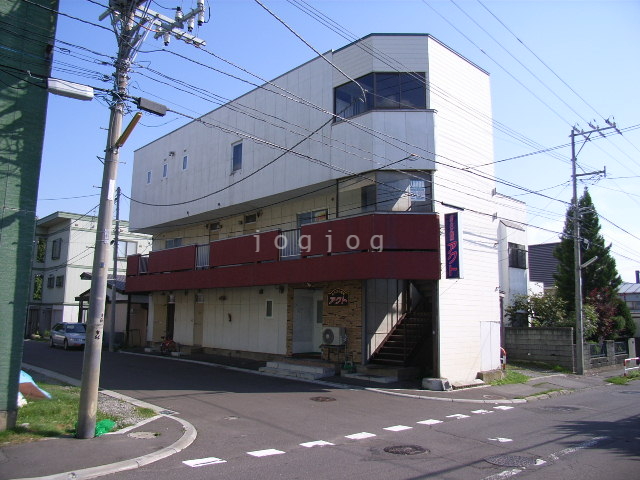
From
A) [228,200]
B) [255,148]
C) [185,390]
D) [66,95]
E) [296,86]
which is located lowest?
[185,390]

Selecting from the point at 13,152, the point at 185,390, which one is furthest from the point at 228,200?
the point at 13,152

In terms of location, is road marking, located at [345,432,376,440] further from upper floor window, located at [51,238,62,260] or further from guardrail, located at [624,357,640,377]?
upper floor window, located at [51,238,62,260]

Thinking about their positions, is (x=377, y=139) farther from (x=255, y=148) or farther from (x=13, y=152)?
(x=13, y=152)

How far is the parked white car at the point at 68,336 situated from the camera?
89.0 feet

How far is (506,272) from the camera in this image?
2842 cm

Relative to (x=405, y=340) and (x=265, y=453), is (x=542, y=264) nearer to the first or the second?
(x=405, y=340)

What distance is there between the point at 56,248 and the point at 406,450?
41.3m

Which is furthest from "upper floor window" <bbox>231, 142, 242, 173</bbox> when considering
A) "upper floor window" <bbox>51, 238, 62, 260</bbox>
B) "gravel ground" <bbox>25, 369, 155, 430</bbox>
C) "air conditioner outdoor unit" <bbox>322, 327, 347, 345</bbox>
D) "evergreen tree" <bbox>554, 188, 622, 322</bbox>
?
"upper floor window" <bbox>51, 238, 62, 260</bbox>

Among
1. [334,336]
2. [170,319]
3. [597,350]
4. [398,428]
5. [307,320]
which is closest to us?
[398,428]

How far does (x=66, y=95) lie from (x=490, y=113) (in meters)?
15.6

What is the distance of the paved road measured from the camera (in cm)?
687

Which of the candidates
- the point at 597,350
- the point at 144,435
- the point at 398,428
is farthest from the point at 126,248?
the point at 398,428

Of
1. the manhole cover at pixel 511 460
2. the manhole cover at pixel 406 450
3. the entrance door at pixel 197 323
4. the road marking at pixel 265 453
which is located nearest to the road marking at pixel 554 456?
the manhole cover at pixel 511 460

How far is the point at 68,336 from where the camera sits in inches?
1077
